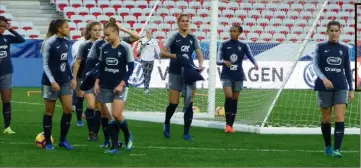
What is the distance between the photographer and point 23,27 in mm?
34188

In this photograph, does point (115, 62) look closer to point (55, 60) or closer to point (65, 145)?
point (55, 60)

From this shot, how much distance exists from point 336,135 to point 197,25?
484 inches

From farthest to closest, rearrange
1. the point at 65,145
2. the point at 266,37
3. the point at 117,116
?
the point at 266,37, the point at 65,145, the point at 117,116

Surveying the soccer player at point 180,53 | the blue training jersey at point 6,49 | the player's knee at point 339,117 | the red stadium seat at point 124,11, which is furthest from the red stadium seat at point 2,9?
the player's knee at point 339,117

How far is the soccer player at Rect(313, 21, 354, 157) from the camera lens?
1230 cm

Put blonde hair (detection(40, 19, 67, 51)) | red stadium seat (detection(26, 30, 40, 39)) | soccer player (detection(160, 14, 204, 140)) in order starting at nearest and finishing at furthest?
blonde hair (detection(40, 19, 67, 51)), soccer player (detection(160, 14, 204, 140)), red stadium seat (detection(26, 30, 40, 39))

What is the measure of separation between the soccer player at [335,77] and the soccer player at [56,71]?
11.7ft

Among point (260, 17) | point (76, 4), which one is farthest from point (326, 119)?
point (76, 4)

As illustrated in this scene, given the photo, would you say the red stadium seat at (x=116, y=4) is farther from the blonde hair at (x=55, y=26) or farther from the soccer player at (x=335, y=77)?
the soccer player at (x=335, y=77)

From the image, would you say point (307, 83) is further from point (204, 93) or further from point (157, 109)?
point (157, 109)

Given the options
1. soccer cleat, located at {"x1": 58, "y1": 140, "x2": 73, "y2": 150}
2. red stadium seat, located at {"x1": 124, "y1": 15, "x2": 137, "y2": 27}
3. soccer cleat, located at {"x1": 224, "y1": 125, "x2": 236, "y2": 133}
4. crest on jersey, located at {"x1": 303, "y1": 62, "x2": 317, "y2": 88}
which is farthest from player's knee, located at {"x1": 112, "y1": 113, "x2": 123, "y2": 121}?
red stadium seat, located at {"x1": 124, "y1": 15, "x2": 137, "y2": 27}

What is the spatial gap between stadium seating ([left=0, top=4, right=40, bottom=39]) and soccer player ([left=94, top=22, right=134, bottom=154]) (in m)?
21.7

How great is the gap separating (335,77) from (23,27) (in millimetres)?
23402

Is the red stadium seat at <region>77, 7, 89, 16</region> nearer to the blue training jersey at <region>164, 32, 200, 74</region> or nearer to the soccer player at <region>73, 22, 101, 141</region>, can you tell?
the blue training jersey at <region>164, 32, 200, 74</region>
